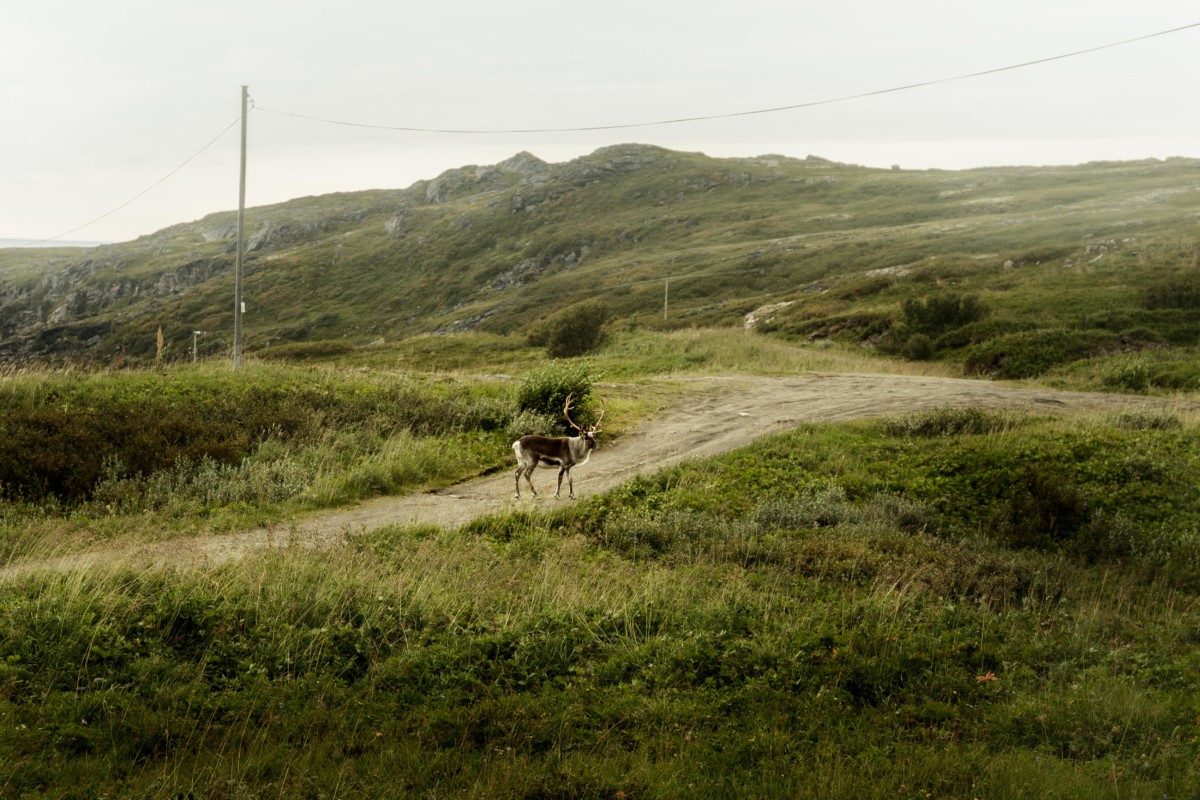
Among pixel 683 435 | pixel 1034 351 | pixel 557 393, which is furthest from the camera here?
pixel 1034 351

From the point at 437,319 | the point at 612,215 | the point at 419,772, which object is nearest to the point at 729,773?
the point at 419,772

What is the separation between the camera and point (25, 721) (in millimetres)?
5910

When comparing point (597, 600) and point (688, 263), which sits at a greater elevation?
point (688, 263)

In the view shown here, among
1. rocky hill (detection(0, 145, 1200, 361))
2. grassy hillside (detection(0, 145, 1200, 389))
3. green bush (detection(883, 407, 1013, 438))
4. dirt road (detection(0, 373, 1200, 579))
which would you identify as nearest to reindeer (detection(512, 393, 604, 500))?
dirt road (detection(0, 373, 1200, 579))

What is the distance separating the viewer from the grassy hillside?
38.3 meters

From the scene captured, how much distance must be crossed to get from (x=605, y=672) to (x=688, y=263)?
284 ft

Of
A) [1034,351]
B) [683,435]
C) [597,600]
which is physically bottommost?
[597,600]

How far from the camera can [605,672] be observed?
7.38m

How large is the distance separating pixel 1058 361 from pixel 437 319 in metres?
72.1

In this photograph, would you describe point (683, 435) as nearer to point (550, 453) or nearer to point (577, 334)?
point (550, 453)

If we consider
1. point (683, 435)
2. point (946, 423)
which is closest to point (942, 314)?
point (946, 423)

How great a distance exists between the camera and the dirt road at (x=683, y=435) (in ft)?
34.4

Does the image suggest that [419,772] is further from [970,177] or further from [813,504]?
[970,177]

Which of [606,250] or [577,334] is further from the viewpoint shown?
[606,250]
